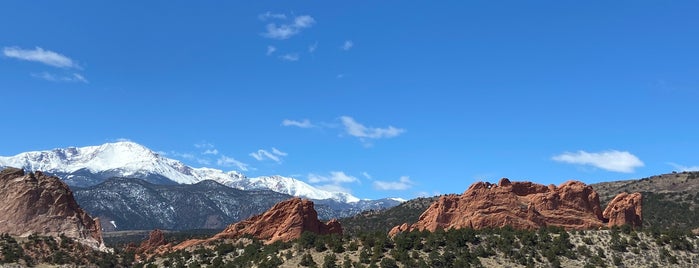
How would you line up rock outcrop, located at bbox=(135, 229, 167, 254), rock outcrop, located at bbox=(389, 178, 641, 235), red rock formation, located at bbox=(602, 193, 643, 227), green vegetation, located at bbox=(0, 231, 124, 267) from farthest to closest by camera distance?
rock outcrop, located at bbox=(135, 229, 167, 254) → green vegetation, located at bbox=(0, 231, 124, 267) → red rock formation, located at bbox=(602, 193, 643, 227) → rock outcrop, located at bbox=(389, 178, 641, 235)

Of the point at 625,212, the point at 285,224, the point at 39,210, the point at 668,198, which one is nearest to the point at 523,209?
the point at 625,212

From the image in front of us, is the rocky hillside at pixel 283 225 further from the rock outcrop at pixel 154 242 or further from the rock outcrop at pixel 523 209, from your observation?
the rock outcrop at pixel 523 209

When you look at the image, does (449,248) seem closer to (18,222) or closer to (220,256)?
(220,256)

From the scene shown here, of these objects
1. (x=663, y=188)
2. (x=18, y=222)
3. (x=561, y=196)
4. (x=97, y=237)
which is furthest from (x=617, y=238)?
(x=663, y=188)

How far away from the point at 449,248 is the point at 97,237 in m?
66.9

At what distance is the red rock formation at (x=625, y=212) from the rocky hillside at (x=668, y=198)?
4.09m

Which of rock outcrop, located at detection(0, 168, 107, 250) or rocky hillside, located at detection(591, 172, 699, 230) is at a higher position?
rocky hillside, located at detection(591, 172, 699, 230)

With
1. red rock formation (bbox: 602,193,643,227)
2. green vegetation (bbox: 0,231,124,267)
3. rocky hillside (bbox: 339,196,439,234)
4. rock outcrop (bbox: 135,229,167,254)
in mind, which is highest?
rocky hillside (bbox: 339,196,439,234)

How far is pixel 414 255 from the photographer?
70.6 m

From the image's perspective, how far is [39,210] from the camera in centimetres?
10575

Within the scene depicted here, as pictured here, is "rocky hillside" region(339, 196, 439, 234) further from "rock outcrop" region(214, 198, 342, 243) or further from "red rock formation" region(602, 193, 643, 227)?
"red rock formation" region(602, 193, 643, 227)

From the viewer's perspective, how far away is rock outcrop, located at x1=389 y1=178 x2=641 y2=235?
87750 millimetres

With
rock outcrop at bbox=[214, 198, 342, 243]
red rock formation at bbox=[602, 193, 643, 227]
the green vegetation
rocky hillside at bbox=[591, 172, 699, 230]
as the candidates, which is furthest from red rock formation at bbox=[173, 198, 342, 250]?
rocky hillside at bbox=[591, 172, 699, 230]

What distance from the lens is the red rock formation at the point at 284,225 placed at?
3765 inches
